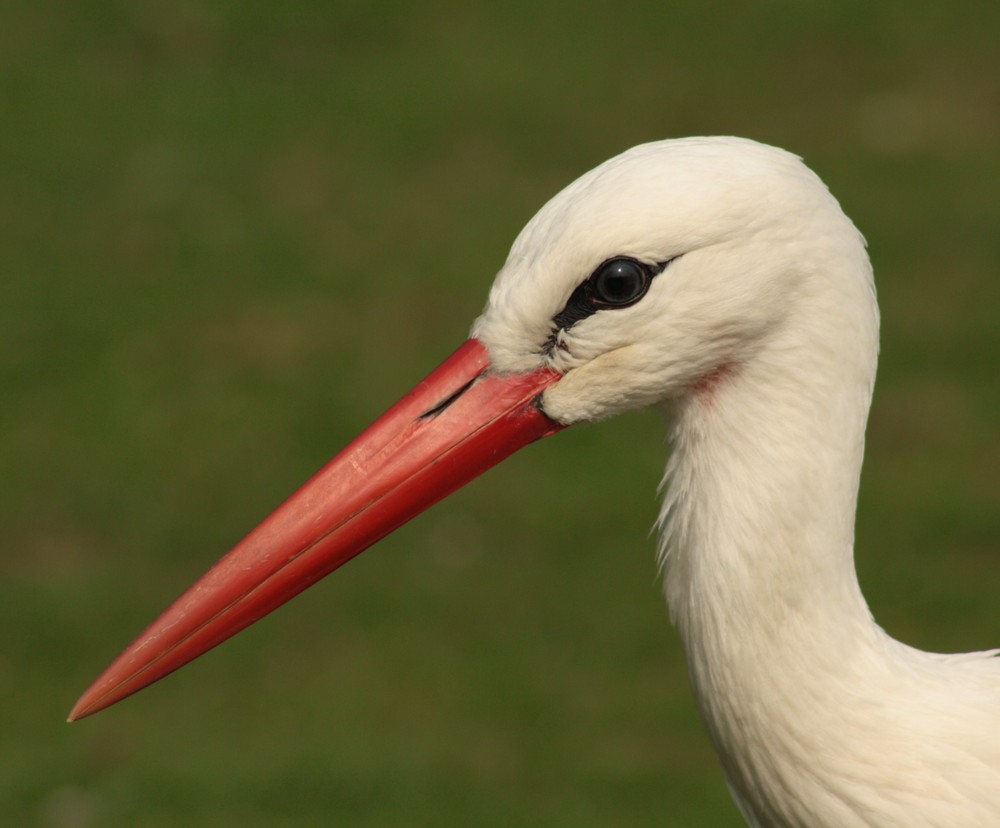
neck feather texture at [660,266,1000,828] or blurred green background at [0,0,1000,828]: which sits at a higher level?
blurred green background at [0,0,1000,828]

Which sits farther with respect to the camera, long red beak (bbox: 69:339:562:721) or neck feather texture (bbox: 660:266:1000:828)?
long red beak (bbox: 69:339:562:721)

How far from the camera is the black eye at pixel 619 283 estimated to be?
2.34 m

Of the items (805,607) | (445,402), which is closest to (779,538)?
(805,607)

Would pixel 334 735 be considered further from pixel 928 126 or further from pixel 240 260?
pixel 928 126

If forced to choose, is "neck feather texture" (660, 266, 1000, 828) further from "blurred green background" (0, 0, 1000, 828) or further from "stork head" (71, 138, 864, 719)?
"blurred green background" (0, 0, 1000, 828)

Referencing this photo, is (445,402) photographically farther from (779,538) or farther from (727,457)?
(779,538)

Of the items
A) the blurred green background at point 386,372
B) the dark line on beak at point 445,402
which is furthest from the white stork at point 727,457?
the blurred green background at point 386,372

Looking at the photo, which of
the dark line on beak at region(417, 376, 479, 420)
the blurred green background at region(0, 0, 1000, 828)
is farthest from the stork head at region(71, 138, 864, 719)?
the blurred green background at region(0, 0, 1000, 828)

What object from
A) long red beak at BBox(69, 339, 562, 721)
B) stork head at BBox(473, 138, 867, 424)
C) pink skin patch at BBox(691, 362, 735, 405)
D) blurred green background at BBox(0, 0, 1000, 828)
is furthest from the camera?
blurred green background at BBox(0, 0, 1000, 828)

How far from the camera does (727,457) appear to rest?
2377 mm

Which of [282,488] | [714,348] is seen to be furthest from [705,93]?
[714,348]

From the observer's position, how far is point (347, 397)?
6973mm

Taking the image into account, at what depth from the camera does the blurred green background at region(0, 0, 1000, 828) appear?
539cm

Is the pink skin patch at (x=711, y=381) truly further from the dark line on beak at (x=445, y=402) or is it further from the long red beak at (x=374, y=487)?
the dark line on beak at (x=445, y=402)
